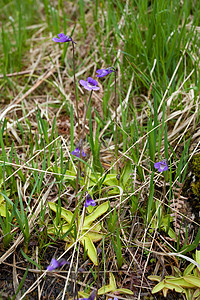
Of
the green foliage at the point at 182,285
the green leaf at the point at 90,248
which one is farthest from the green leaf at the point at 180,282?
the green leaf at the point at 90,248

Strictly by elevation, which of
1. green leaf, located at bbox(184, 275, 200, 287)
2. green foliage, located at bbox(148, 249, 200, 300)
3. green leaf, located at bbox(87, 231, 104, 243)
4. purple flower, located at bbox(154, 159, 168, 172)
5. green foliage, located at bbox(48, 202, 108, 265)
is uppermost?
purple flower, located at bbox(154, 159, 168, 172)

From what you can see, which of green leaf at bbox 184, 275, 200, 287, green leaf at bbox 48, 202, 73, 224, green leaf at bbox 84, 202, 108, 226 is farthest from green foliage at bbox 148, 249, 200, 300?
green leaf at bbox 48, 202, 73, 224

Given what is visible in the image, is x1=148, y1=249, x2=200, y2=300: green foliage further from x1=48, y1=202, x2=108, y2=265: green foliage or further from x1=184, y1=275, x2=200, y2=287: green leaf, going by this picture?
x1=48, y1=202, x2=108, y2=265: green foliage

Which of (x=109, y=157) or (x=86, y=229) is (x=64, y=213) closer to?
(x=86, y=229)

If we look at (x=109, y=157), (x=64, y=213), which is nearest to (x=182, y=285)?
(x=64, y=213)

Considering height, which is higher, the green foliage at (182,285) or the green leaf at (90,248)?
the green leaf at (90,248)

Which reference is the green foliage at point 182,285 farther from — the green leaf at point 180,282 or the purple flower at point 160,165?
the purple flower at point 160,165
